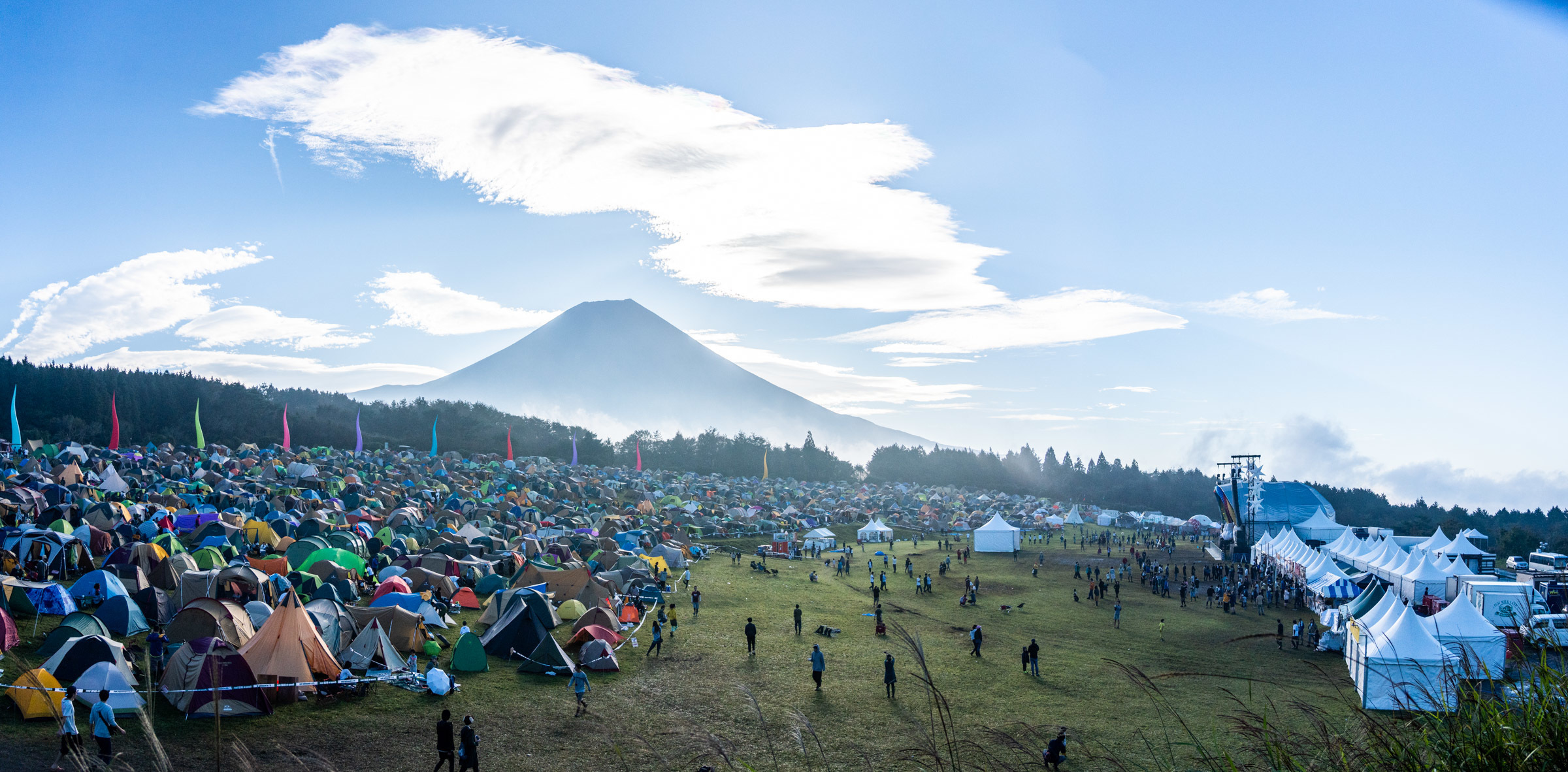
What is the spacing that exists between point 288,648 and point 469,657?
11.6 ft

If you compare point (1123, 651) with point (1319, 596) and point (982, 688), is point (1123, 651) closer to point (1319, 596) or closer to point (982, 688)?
point (982, 688)

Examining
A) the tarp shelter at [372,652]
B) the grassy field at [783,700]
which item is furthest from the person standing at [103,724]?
the tarp shelter at [372,652]

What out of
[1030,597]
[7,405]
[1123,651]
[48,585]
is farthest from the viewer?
[7,405]

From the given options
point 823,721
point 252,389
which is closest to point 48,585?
point 823,721

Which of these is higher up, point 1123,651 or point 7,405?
point 7,405

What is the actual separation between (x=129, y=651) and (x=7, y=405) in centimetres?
7705

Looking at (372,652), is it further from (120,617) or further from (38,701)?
(120,617)

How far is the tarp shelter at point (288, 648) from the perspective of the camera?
13.0 meters

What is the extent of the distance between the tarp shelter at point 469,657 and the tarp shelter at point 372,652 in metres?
0.96

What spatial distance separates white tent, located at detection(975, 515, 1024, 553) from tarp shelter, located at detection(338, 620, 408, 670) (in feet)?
115

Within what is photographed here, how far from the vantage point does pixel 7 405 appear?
6794 centimetres

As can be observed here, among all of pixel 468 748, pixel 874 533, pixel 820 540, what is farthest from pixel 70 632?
pixel 874 533

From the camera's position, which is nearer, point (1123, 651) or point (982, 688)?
point (982, 688)

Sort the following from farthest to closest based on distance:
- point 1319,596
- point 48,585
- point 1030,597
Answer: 1. point 1030,597
2. point 1319,596
3. point 48,585
